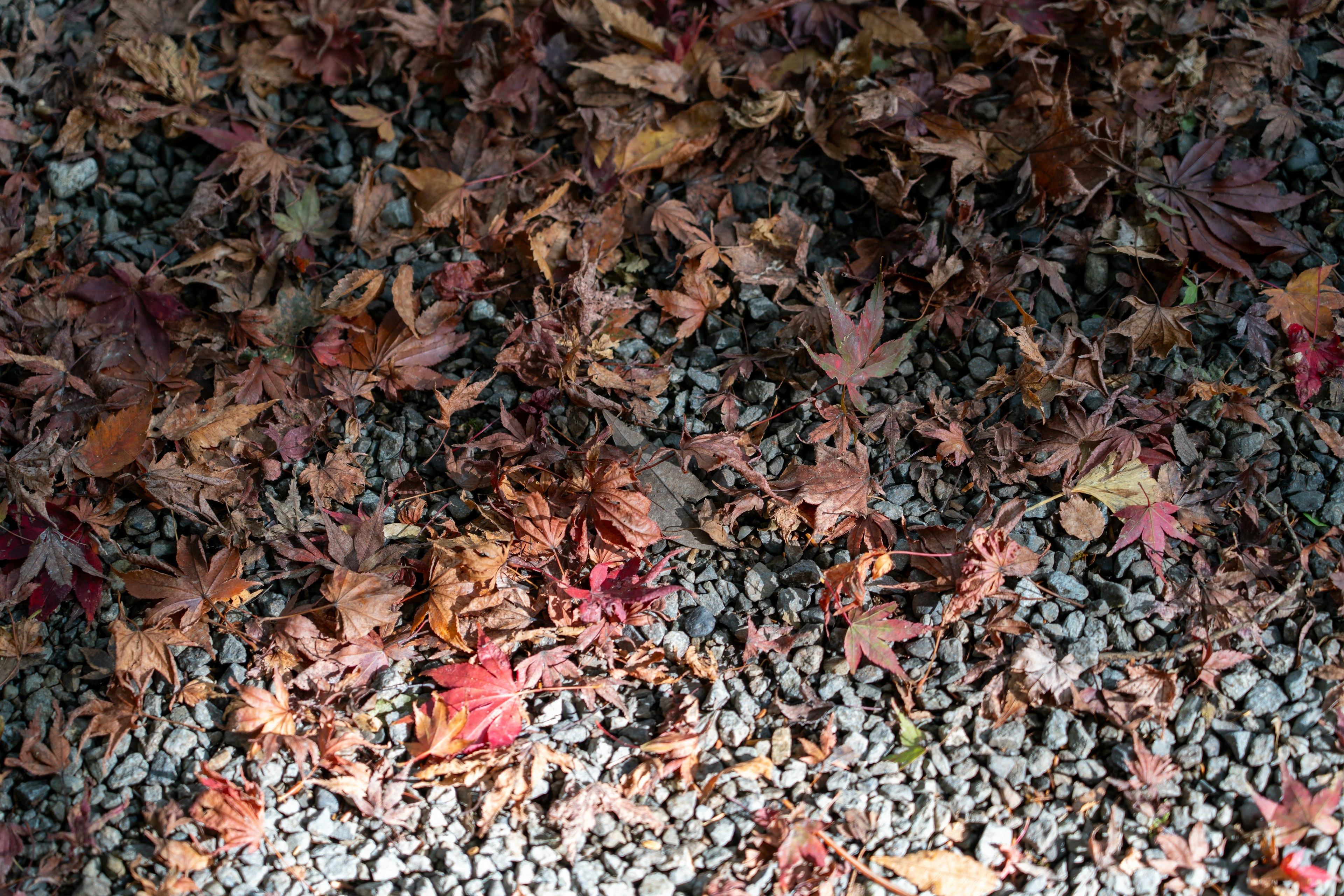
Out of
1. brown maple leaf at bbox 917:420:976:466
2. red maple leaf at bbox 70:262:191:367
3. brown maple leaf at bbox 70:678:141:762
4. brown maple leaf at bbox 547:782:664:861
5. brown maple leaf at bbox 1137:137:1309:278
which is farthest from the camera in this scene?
red maple leaf at bbox 70:262:191:367

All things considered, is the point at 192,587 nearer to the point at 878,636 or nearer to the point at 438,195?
the point at 438,195

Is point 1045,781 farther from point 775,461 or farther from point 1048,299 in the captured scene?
point 1048,299

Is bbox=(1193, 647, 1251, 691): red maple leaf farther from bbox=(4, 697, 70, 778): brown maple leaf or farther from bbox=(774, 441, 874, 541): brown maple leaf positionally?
bbox=(4, 697, 70, 778): brown maple leaf

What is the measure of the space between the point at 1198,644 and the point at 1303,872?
43cm

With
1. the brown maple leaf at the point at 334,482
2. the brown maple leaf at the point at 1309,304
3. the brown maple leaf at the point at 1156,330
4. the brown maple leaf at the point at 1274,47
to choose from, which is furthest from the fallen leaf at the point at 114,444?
the brown maple leaf at the point at 1274,47

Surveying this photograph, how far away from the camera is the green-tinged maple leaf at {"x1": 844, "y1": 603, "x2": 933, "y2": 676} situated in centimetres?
196

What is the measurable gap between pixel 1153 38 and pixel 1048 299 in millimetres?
845

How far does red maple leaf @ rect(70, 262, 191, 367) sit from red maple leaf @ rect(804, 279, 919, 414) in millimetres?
1587

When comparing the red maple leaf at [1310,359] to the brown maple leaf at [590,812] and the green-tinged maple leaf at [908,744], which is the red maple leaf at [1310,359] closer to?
the green-tinged maple leaf at [908,744]

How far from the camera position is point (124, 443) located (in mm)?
2211

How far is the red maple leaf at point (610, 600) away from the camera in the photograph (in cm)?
203

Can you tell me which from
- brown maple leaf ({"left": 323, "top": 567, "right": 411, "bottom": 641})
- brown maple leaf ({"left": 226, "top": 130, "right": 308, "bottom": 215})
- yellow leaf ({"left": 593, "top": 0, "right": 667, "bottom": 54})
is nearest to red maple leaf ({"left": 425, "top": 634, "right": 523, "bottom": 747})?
→ brown maple leaf ({"left": 323, "top": 567, "right": 411, "bottom": 641})

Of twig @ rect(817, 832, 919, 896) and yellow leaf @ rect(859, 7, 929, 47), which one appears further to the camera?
yellow leaf @ rect(859, 7, 929, 47)

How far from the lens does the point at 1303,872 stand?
1723 millimetres
